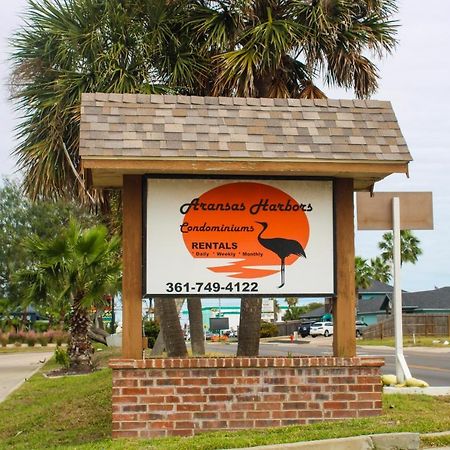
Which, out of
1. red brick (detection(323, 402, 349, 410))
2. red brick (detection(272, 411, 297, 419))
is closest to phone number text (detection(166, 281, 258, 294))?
red brick (detection(272, 411, 297, 419))

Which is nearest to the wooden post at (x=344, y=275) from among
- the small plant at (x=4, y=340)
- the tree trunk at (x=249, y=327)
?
Result: the tree trunk at (x=249, y=327)

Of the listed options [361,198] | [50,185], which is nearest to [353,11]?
[361,198]

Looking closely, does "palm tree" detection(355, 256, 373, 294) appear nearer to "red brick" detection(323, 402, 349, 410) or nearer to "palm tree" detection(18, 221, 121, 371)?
"palm tree" detection(18, 221, 121, 371)

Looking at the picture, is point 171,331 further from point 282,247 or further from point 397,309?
point 282,247

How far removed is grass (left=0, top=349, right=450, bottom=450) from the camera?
7844mm

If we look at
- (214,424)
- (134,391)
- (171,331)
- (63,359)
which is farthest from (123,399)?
(63,359)

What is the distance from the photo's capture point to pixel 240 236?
896cm

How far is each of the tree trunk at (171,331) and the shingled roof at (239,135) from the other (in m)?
5.00

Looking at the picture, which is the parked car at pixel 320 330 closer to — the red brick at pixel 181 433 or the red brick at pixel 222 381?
the red brick at pixel 222 381

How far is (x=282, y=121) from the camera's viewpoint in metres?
9.02

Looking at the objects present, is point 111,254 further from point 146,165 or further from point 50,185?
point 146,165

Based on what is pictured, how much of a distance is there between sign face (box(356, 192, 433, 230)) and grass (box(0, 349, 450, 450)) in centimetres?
246

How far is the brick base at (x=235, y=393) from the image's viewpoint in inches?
328

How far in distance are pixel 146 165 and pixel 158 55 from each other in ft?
25.4
